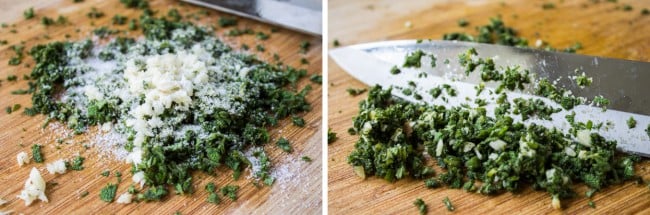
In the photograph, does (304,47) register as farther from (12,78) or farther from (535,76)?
(12,78)

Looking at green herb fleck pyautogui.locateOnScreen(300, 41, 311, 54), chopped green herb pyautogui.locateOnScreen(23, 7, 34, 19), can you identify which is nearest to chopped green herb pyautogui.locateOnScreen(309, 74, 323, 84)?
green herb fleck pyautogui.locateOnScreen(300, 41, 311, 54)

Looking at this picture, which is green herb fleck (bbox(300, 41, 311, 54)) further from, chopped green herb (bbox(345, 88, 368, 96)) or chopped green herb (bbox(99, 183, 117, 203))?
chopped green herb (bbox(99, 183, 117, 203))

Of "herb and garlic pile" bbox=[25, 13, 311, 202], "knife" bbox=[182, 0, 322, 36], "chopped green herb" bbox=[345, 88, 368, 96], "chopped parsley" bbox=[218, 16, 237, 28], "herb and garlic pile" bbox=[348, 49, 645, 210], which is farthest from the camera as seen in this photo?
"chopped parsley" bbox=[218, 16, 237, 28]

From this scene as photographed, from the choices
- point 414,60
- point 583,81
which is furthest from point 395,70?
point 583,81

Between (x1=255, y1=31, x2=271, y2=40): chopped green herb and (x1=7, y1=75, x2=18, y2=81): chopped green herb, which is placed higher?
(x1=255, y1=31, x2=271, y2=40): chopped green herb

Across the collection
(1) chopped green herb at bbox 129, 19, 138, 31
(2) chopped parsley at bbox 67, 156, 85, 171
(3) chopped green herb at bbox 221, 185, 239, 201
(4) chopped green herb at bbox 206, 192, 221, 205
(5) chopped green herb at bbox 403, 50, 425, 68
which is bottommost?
(4) chopped green herb at bbox 206, 192, 221, 205

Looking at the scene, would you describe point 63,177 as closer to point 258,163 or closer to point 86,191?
point 86,191
